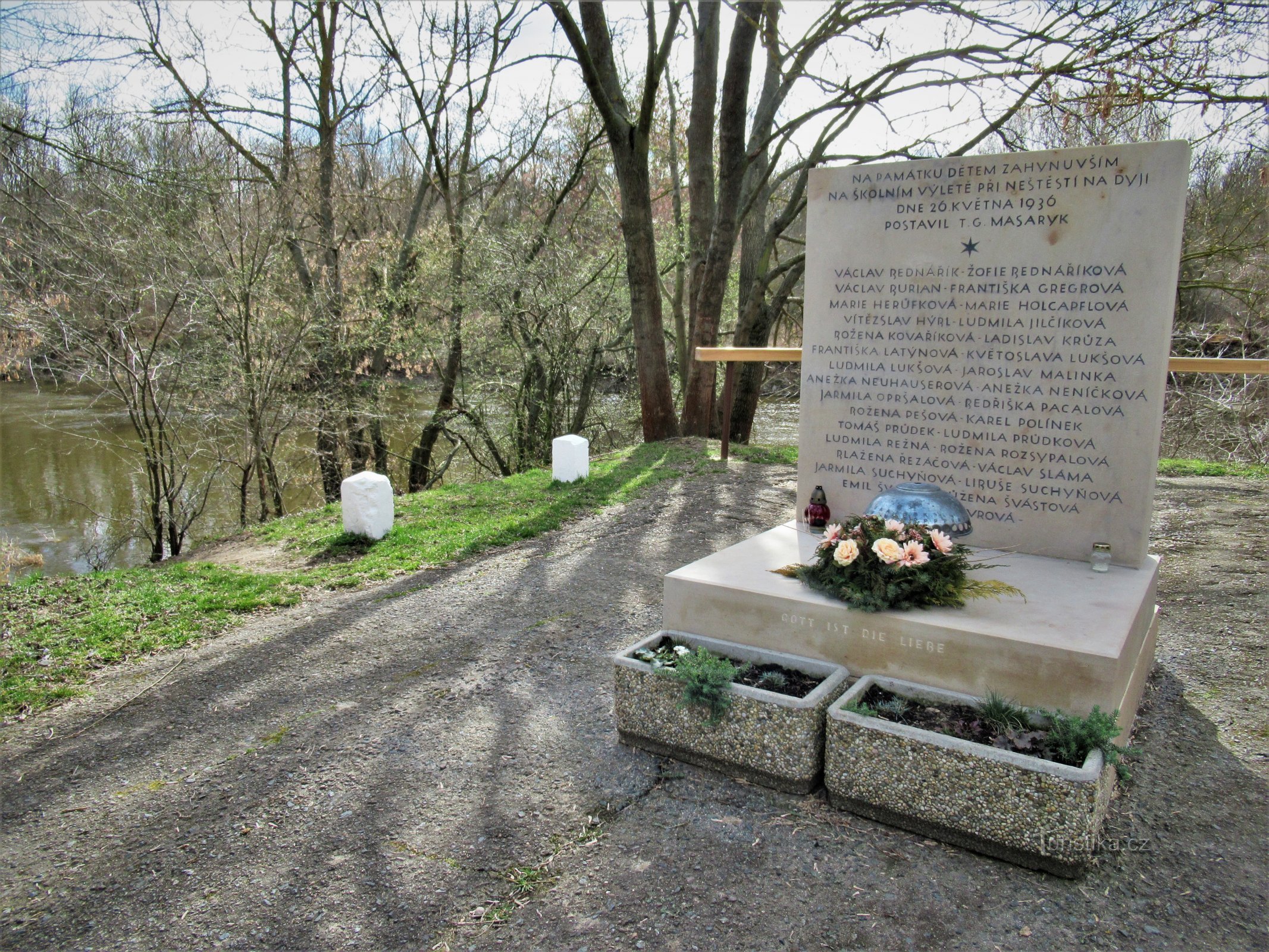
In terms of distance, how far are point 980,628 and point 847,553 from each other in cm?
54

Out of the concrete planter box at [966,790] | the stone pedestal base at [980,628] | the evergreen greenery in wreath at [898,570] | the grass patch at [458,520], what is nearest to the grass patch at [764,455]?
the grass patch at [458,520]

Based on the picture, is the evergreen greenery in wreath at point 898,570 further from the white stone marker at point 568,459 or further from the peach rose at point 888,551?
the white stone marker at point 568,459

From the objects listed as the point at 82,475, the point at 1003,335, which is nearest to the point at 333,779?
the point at 1003,335

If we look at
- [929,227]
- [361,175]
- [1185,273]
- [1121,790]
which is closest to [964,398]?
[929,227]

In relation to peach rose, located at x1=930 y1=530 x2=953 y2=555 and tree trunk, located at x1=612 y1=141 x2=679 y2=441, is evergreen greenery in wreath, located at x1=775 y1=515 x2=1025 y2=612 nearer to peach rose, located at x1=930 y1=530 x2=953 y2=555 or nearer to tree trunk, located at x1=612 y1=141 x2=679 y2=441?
peach rose, located at x1=930 y1=530 x2=953 y2=555

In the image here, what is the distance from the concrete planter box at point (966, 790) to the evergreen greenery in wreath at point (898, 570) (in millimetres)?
379

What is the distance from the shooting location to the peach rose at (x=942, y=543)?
3105 millimetres

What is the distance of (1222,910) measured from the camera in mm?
2324

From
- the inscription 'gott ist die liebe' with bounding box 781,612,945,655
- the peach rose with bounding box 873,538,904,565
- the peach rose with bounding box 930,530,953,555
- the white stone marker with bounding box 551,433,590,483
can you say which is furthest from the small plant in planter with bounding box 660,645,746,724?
the white stone marker with bounding box 551,433,590,483

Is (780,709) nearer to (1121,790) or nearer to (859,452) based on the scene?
(1121,790)

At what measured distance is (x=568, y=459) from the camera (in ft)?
28.0

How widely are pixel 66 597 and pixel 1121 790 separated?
5.93 m

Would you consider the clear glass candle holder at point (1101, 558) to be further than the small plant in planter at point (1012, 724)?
Yes

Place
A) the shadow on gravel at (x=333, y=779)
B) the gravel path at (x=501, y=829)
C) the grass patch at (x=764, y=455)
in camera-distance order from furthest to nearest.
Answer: the grass patch at (x=764, y=455) < the shadow on gravel at (x=333, y=779) < the gravel path at (x=501, y=829)
